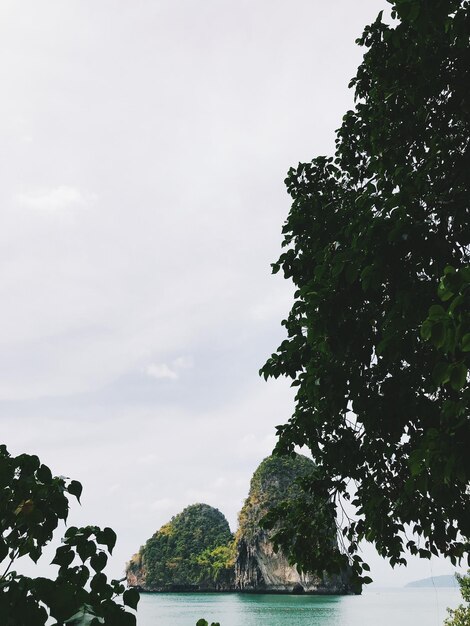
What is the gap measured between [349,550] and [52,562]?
5.05m

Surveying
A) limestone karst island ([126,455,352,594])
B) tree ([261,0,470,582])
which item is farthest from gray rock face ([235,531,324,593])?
tree ([261,0,470,582])

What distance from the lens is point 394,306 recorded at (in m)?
3.67

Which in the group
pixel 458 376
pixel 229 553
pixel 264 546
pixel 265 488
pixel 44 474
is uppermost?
pixel 265 488

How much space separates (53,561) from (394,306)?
2765 millimetres

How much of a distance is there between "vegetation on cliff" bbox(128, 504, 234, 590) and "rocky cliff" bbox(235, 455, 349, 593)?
11.4 m

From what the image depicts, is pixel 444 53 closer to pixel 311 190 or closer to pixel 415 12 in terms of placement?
pixel 415 12

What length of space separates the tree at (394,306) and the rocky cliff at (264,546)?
99.3 meters

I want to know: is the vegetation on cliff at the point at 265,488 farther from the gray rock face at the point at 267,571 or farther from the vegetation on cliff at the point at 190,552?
the vegetation on cliff at the point at 190,552

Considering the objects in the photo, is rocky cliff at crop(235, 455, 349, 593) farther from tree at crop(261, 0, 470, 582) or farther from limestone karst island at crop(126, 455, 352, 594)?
tree at crop(261, 0, 470, 582)

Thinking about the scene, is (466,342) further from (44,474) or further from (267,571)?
(267,571)

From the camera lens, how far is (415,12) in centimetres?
311

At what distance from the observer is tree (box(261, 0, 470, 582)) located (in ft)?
10.8

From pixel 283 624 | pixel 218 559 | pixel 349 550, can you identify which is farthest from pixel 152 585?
pixel 349 550

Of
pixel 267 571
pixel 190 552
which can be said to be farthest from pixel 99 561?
pixel 190 552
